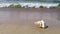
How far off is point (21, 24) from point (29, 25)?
275 mm

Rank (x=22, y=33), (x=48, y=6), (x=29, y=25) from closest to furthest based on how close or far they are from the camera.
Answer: (x=22, y=33)
(x=29, y=25)
(x=48, y=6)

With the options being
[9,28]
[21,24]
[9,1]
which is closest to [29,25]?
[21,24]

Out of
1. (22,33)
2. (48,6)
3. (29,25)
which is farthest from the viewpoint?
(48,6)

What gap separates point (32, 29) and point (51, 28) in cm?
52

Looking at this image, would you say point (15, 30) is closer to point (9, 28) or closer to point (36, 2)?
point (9, 28)

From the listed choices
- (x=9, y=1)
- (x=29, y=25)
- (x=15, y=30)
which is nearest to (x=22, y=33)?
(x=15, y=30)

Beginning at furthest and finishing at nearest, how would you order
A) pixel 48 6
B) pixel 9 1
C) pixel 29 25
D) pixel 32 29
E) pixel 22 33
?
pixel 9 1
pixel 48 6
pixel 29 25
pixel 32 29
pixel 22 33

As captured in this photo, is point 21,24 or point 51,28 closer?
point 51,28

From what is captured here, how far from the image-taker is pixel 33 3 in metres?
10.9

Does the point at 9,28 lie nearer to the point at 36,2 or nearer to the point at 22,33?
the point at 22,33

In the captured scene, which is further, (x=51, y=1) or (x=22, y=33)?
(x=51, y=1)

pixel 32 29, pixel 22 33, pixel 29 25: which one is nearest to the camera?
pixel 22 33

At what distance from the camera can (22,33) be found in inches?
188

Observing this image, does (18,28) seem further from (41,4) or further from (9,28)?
(41,4)
